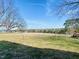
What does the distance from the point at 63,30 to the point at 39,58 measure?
1667cm

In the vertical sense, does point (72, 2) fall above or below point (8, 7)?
below

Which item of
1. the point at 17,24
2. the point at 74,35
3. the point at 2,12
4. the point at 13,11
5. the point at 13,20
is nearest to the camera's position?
the point at 74,35

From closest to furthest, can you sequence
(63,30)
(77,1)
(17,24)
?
(77,1), (63,30), (17,24)

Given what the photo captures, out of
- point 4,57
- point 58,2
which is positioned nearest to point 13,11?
point 58,2

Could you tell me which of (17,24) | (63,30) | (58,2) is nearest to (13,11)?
(17,24)

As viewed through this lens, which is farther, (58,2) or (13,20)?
(13,20)

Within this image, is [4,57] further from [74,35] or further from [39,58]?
[74,35]

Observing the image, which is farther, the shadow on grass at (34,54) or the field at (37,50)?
the field at (37,50)

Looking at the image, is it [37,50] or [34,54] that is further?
[37,50]

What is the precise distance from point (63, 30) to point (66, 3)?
10.1 meters

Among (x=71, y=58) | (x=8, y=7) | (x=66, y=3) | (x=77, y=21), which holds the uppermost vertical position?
(x=8, y=7)

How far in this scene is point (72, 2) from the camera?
12.5 m

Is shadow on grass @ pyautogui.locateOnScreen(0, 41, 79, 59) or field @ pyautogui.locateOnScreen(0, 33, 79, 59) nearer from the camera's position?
shadow on grass @ pyautogui.locateOnScreen(0, 41, 79, 59)

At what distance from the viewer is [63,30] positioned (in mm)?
22266
